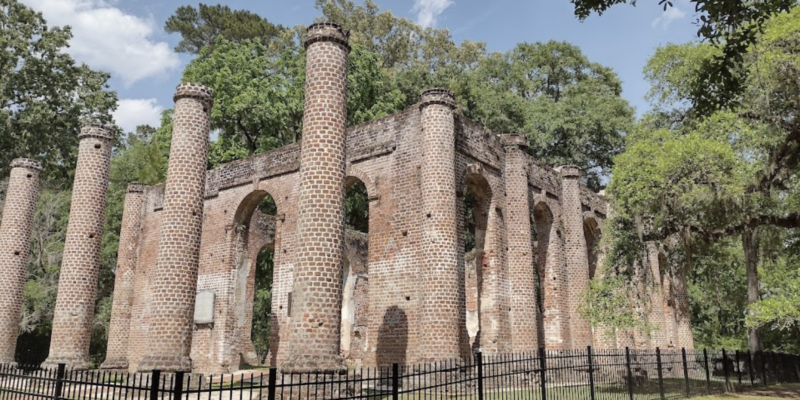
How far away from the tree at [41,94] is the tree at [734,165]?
24.9m

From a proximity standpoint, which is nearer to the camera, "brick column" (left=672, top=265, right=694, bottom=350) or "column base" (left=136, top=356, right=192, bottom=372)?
"column base" (left=136, top=356, right=192, bottom=372)

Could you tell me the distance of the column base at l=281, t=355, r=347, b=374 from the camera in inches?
390

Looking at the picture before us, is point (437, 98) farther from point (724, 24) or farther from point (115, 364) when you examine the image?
point (115, 364)

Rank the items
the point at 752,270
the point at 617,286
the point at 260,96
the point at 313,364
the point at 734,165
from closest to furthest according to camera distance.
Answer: the point at 313,364 < the point at 734,165 < the point at 617,286 < the point at 752,270 < the point at 260,96

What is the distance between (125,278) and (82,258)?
6517mm

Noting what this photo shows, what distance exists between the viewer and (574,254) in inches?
811

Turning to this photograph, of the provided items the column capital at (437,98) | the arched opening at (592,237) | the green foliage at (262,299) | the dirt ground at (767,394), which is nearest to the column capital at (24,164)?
the green foliage at (262,299)

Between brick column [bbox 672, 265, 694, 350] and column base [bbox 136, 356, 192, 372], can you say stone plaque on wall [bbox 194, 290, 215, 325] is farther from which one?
brick column [bbox 672, 265, 694, 350]

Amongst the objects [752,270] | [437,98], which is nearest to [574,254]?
[752,270]

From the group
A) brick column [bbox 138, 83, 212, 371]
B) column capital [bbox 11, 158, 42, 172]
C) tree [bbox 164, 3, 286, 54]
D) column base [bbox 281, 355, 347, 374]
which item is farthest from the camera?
tree [bbox 164, 3, 286, 54]

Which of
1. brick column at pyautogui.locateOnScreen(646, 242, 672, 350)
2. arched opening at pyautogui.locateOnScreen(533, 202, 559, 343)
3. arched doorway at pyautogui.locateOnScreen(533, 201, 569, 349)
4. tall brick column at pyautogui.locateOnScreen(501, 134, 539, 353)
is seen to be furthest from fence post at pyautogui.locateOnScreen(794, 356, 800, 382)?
tall brick column at pyautogui.locateOnScreen(501, 134, 539, 353)

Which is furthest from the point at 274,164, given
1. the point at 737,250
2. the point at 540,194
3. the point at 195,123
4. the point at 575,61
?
the point at 575,61

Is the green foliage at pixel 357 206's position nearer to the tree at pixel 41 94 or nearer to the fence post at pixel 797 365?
the tree at pixel 41 94

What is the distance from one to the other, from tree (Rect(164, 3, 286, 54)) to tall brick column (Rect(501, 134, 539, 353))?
2021 centimetres
